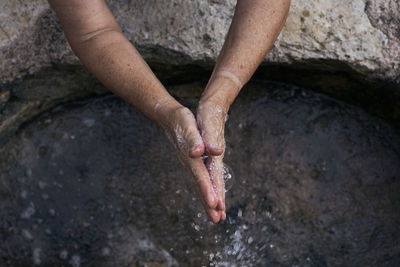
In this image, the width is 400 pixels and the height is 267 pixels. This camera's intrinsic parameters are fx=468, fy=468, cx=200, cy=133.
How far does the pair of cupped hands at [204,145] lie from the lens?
124 centimetres

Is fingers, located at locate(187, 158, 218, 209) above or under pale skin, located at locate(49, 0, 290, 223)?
under

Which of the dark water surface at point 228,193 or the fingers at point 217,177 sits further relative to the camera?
the dark water surface at point 228,193

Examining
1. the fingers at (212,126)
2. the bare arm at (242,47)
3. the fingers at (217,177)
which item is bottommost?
the fingers at (217,177)

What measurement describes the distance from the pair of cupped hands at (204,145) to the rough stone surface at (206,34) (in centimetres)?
56

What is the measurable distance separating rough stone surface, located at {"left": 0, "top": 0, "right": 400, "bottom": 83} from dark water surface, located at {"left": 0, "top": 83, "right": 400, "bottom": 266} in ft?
0.90

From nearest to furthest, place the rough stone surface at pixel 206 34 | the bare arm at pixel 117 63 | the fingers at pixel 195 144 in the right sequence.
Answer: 1. the fingers at pixel 195 144
2. the bare arm at pixel 117 63
3. the rough stone surface at pixel 206 34

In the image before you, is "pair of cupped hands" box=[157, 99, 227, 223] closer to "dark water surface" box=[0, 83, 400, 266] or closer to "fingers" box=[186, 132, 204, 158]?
"fingers" box=[186, 132, 204, 158]

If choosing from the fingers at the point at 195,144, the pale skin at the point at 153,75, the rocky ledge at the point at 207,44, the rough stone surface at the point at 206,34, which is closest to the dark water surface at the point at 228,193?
the rocky ledge at the point at 207,44

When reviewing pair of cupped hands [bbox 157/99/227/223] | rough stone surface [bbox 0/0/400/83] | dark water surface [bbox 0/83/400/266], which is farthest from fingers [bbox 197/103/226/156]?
dark water surface [bbox 0/83/400/266]

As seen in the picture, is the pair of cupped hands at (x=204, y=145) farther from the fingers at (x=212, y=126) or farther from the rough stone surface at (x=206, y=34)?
the rough stone surface at (x=206, y=34)

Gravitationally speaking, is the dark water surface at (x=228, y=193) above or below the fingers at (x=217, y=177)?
below

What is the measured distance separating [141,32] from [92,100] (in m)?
0.43

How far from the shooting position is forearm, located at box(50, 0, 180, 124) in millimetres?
1363

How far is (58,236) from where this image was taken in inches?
75.6
